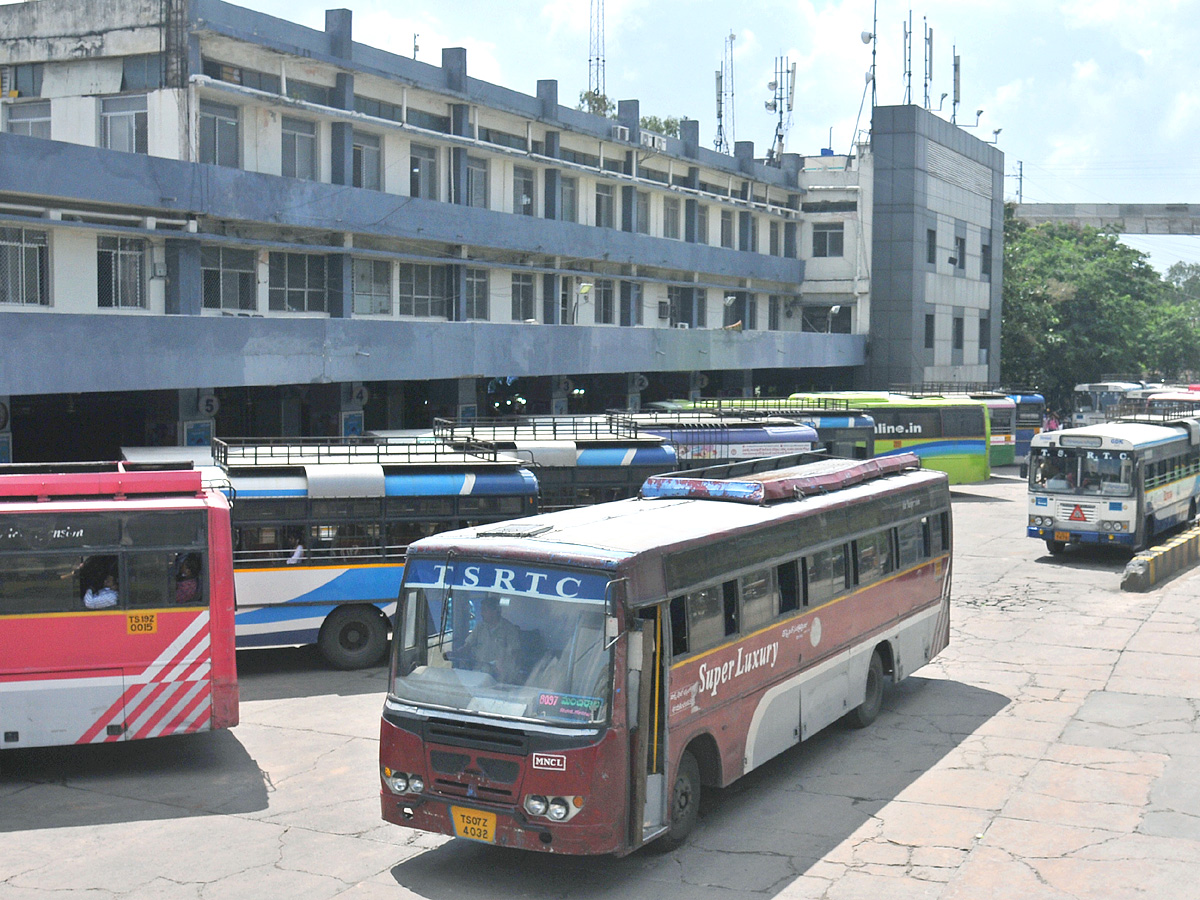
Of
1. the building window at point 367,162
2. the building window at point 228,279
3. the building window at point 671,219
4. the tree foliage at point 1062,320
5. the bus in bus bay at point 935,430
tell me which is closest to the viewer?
the building window at point 228,279

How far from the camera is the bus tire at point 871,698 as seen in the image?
14.1 meters

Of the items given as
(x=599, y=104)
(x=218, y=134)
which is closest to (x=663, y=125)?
(x=599, y=104)

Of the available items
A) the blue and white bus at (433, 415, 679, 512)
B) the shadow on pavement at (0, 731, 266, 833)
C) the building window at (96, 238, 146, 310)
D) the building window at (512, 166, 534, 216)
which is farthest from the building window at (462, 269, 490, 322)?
the shadow on pavement at (0, 731, 266, 833)

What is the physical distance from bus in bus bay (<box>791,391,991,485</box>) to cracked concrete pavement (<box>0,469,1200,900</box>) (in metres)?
21.5

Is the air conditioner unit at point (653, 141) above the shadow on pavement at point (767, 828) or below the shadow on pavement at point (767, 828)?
above

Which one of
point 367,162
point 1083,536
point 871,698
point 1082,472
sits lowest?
point 871,698

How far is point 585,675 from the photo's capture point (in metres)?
9.22

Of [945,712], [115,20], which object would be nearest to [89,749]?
[945,712]

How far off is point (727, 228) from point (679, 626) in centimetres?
4368

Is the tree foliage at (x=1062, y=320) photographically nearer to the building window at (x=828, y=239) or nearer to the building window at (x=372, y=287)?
the building window at (x=828, y=239)

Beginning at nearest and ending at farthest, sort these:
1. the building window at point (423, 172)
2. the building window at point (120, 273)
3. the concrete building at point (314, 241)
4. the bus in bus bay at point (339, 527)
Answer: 1. the bus in bus bay at point (339, 527)
2. the concrete building at point (314, 241)
3. the building window at point (120, 273)
4. the building window at point (423, 172)

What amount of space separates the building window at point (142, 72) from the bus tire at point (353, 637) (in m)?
15.8

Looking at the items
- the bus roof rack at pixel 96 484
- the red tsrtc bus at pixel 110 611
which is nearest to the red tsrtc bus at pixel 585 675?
the red tsrtc bus at pixel 110 611

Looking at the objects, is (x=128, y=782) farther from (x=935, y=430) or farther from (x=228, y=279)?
(x=935, y=430)
